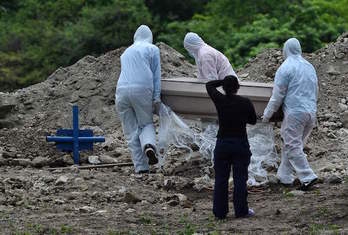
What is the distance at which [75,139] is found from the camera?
49.3 feet

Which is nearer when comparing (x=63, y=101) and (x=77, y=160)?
(x=77, y=160)

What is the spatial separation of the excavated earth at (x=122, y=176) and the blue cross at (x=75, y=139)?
13cm

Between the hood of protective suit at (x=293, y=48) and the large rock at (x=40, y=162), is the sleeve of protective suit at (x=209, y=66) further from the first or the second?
the large rock at (x=40, y=162)

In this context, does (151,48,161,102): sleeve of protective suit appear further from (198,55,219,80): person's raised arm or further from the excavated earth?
the excavated earth

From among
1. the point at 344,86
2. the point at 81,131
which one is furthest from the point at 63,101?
the point at 344,86

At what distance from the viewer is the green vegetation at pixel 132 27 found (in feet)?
96.7

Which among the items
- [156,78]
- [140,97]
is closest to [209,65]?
[156,78]

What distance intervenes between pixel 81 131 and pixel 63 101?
2.83 m

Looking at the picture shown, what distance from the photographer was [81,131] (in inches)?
601

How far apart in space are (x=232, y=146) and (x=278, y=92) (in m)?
2.06

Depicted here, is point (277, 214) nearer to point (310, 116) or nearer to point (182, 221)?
point (182, 221)

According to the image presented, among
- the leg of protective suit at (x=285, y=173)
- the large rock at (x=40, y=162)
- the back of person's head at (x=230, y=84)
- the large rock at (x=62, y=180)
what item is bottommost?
the large rock at (x=40, y=162)

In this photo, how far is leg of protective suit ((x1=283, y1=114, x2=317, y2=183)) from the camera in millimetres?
12734

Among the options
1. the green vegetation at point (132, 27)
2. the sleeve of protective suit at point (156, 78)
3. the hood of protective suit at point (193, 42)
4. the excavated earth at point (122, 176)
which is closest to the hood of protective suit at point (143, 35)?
the sleeve of protective suit at point (156, 78)
